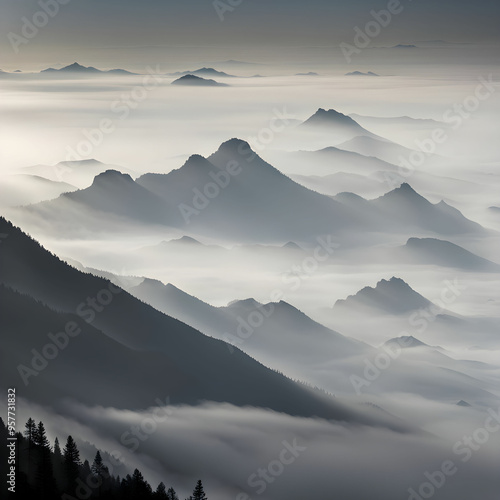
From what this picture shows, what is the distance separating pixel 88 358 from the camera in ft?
550

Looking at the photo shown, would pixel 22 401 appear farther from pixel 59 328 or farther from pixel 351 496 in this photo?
pixel 351 496

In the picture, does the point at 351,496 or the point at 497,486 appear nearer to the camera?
the point at 351,496

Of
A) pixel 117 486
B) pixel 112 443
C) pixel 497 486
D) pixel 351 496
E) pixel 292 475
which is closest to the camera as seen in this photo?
pixel 117 486

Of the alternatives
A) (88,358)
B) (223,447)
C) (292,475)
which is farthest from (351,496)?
(88,358)

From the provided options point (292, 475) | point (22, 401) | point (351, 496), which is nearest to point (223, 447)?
point (292, 475)

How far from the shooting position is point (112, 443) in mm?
139125

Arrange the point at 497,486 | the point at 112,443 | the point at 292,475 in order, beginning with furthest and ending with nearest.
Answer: the point at 497,486
the point at 292,475
the point at 112,443

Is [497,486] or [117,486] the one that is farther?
[497,486]

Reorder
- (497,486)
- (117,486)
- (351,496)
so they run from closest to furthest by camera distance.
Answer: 1. (117,486)
2. (351,496)
3. (497,486)

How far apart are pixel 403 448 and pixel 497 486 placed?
22166mm

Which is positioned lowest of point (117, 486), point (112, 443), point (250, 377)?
point (117, 486)

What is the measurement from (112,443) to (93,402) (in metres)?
15.5

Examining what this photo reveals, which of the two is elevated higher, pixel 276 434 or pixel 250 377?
pixel 250 377

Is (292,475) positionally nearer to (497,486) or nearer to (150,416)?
(150,416)
